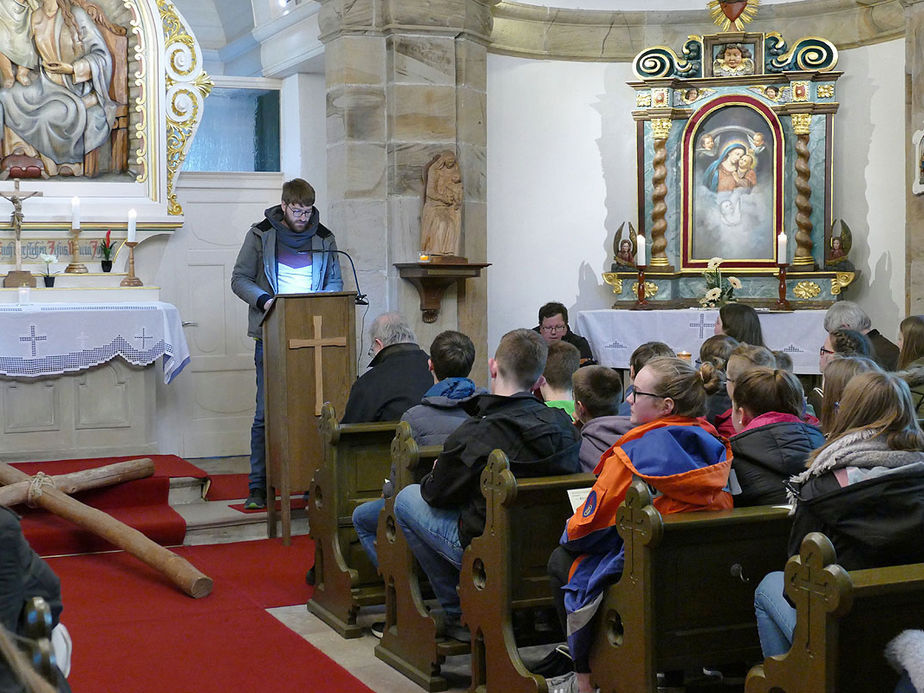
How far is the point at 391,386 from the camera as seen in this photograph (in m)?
5.34

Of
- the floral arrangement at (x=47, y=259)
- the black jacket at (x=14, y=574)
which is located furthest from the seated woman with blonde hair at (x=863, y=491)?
the floral arrangement at (x=47, y=259)

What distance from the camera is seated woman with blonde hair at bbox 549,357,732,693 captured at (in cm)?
319

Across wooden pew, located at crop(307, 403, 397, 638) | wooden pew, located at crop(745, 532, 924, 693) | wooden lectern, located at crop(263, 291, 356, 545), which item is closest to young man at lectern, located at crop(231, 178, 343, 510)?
wooden lectern, located at crop(263, 291, 356, 545)

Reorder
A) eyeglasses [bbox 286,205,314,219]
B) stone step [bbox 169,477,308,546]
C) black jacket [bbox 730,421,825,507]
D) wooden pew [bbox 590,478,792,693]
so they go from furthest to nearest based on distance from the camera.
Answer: eyeglasses [bbox 286,205,314,219]
stone step [bbox 169,477,308,546]
black jacket [bbox 730,421,825,507]
wooden pew [bbox 590,478,792,693]

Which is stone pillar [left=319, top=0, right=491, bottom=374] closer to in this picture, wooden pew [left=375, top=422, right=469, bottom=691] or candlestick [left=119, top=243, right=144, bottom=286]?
candlestick [left=119, top=243, right=144, bottom=286]

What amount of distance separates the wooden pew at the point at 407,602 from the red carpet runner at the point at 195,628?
0.77 feet

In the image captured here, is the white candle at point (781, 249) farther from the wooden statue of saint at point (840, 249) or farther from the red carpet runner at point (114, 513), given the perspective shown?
the red carpet runner at point (114, 513)

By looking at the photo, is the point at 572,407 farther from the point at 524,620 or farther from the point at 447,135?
the point at 447,135

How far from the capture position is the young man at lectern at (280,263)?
21.5 ft

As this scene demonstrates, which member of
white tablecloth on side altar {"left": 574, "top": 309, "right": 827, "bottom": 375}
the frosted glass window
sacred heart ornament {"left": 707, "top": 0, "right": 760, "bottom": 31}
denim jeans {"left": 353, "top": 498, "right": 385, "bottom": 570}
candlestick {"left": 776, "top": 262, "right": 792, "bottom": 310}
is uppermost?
sacred heart ornament {"left": 707, "top": 0, "right": 760, "bottom": 31}

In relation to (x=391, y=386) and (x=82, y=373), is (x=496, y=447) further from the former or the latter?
(x=82, y=373)

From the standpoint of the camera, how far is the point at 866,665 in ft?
8.29

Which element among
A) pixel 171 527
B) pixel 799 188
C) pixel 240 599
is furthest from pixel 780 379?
pixel 799 188

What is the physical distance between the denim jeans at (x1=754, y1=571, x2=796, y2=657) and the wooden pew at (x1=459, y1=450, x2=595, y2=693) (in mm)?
832
